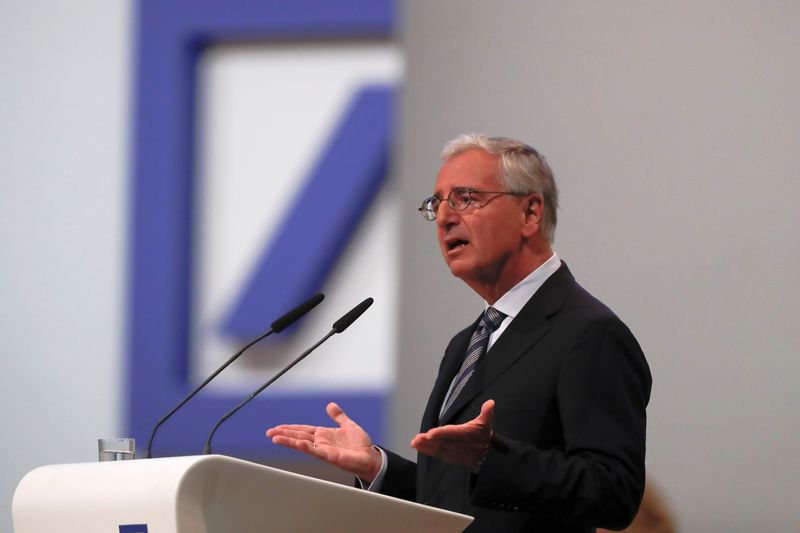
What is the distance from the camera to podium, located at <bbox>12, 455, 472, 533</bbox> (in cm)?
140

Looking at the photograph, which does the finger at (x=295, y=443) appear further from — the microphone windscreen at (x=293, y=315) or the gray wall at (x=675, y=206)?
the gray wall at (x=675, y=206)

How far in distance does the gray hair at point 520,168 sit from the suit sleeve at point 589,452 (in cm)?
40

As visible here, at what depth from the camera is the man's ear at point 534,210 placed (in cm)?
244

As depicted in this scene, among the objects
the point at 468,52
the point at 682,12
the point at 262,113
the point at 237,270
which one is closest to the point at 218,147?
the point at 262,113

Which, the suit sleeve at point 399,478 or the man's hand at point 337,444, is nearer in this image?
the man's hand at point 337,444

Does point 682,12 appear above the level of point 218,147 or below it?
above

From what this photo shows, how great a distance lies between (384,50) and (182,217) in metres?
1.01

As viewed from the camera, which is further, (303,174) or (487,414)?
(303,174)

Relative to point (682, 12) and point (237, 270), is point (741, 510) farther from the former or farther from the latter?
point (237, 270)

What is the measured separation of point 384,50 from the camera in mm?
4344

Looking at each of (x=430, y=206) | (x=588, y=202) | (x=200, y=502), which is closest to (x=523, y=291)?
(x=430, y=206)

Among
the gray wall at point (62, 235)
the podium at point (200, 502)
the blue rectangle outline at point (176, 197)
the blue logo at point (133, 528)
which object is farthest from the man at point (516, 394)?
the gray wall at point (62, 235)

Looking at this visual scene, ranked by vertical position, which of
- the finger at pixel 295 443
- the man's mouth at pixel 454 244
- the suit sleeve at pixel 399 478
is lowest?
the suit sleeve at pixel 399 478

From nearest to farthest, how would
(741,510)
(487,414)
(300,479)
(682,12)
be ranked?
(300,479), (487,414), (741,510), (682,12)
